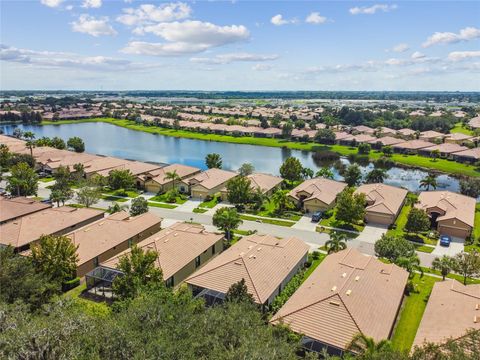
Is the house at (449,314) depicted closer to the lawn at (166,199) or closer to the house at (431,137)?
the lawn at (166,199)

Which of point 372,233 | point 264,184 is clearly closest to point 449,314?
point 372,233

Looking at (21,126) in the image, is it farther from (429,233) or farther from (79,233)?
(429,233)

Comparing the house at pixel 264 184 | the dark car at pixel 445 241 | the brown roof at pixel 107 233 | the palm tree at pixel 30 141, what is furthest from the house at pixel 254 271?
the palm tree at pixel 30 141

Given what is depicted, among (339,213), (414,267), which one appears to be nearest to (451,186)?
(339,213)

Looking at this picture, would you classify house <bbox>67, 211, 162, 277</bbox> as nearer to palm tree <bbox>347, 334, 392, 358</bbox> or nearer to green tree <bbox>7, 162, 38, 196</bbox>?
green tree <bbox>7, 162, 38, 196</bbox>

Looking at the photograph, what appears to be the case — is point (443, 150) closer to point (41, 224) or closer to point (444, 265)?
point (444, 265)
